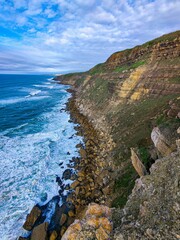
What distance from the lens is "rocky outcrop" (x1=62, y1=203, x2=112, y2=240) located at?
5.88 metres

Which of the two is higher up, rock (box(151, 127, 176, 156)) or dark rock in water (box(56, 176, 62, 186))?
rock (box(151, 127, 176, 156))

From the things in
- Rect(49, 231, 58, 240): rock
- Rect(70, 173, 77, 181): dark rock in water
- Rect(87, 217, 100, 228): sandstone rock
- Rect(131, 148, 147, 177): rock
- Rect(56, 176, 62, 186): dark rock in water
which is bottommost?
Rect(49, 231, 58, 240): rock

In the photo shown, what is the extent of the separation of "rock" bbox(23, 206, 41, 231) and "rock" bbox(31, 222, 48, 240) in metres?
0.76

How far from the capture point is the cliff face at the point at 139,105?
1549cm

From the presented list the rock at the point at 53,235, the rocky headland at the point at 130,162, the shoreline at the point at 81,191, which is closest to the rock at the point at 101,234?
the rocky headland at the point at 130,162

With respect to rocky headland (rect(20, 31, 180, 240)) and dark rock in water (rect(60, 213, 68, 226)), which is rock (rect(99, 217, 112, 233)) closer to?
rocky headland (rect(20, 31, 180, 240))

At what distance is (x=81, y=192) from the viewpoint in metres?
15.1

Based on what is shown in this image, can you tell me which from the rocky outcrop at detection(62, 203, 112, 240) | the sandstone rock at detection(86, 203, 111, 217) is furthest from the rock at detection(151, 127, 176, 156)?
the rocky outcrop at detection(62, 203, 112, 240)

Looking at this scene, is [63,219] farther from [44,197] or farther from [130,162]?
[130,162]

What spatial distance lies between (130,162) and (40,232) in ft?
29.4

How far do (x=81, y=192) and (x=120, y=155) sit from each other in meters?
5.33

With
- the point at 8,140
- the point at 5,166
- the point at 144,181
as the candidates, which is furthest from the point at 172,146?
the point at 8,140

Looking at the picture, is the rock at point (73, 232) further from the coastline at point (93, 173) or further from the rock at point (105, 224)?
the coastline at point (93, 173)

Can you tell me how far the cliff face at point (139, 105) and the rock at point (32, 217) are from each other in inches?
246
